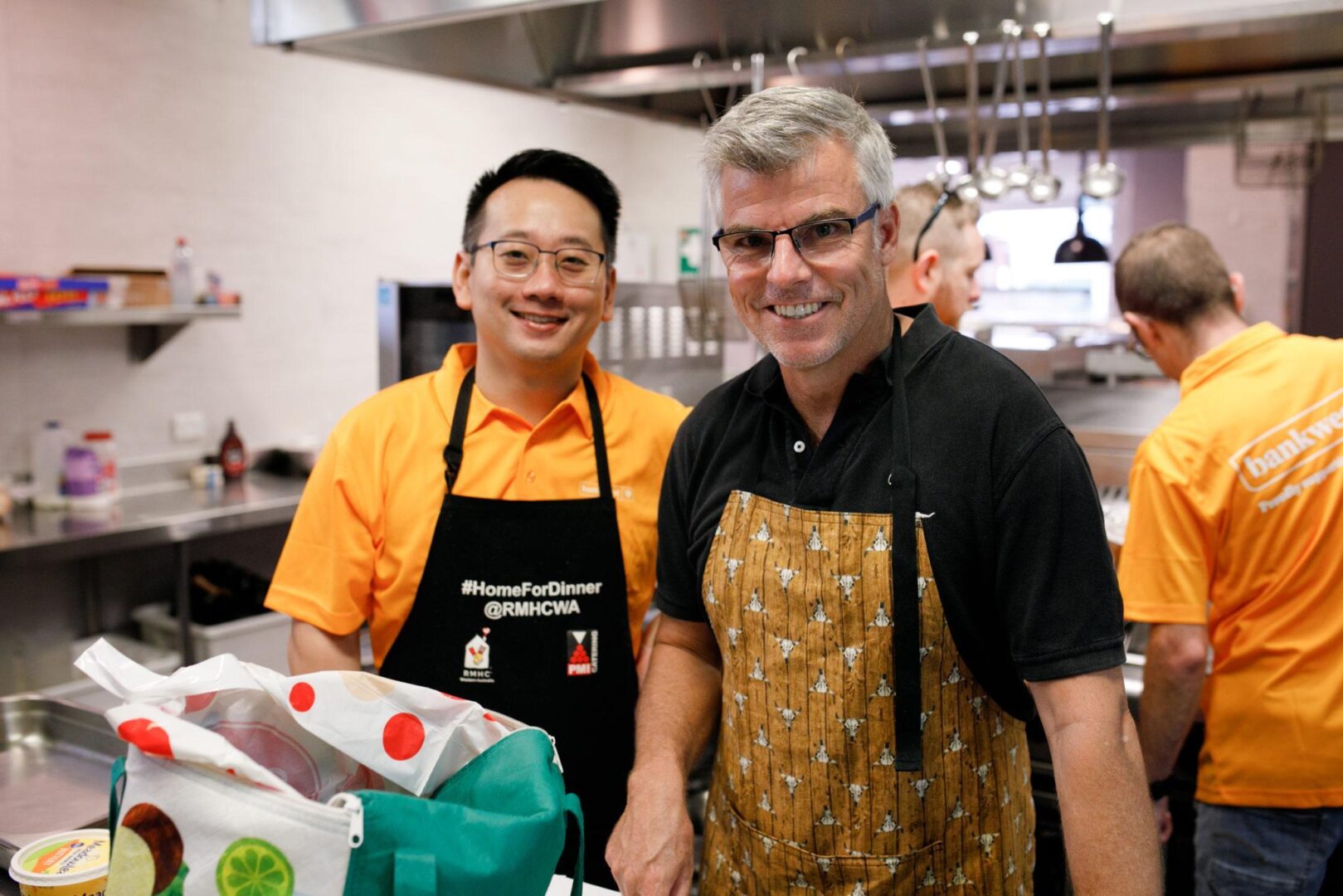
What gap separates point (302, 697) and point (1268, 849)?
174 centimetres

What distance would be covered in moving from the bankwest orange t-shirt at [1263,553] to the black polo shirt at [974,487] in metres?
0.73

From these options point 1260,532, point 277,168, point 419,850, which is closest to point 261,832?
point 419,850

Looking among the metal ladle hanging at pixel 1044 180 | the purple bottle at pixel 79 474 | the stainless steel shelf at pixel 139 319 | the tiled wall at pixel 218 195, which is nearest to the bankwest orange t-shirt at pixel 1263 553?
the metal ladle hanging at pixel 1044 180

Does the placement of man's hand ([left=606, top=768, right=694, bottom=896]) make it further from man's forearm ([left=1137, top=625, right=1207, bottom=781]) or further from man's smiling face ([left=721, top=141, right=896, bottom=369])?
man's forearm ([left=1137, top=625, right=1207, bottom=781])

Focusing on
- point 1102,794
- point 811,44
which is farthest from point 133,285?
point 1102,794

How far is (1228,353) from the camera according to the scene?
2066 mm

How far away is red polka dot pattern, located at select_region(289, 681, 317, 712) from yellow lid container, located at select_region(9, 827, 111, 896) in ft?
0.86

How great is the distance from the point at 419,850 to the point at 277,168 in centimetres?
426

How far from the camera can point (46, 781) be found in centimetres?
157

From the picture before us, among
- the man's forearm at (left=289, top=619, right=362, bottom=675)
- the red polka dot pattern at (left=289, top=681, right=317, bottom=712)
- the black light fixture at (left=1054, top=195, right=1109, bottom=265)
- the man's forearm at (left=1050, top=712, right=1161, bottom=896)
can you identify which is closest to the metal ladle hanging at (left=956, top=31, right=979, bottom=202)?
the black light fixture at (left=1054, top=195, right=1109, bottom=265)

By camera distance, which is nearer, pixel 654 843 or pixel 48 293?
pixel 654 843

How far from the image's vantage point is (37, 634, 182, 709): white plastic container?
136 inches

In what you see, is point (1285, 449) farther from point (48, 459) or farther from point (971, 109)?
point (48, 459)

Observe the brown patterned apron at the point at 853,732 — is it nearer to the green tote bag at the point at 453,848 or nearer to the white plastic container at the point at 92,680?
the green tote bag at the point at 453,848
